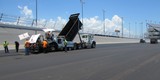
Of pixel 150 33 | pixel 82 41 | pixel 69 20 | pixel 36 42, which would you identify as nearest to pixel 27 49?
pixel 36 42

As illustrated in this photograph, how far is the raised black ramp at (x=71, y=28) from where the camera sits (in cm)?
3931

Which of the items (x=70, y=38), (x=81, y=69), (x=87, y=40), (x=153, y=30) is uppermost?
(x=153, y=30)

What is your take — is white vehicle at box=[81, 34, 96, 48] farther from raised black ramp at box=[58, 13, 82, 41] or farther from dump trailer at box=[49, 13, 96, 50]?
raised black ramp at box=[58, 13, 82, 41]

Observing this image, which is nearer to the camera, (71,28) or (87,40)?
(71,28)

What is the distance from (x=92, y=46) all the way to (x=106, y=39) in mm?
38854

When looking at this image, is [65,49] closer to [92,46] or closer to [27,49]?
[27,49]

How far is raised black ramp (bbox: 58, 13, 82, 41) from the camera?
39312 mm

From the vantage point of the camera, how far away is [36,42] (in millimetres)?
34781

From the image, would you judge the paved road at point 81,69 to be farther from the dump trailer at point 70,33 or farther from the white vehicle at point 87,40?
the white vehicle at point 87,40

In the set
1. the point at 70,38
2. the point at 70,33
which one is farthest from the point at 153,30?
the point at 70,33

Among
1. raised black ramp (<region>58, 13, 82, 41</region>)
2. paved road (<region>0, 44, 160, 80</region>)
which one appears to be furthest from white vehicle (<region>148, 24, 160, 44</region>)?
paved road (<region>0, 44, 160, 80</region>)

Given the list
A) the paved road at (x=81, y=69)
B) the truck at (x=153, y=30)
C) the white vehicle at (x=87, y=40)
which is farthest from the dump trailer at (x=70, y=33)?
the truck at (x=153, y=30)

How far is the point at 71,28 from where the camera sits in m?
39.7

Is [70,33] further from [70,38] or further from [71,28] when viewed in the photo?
[71,28]
